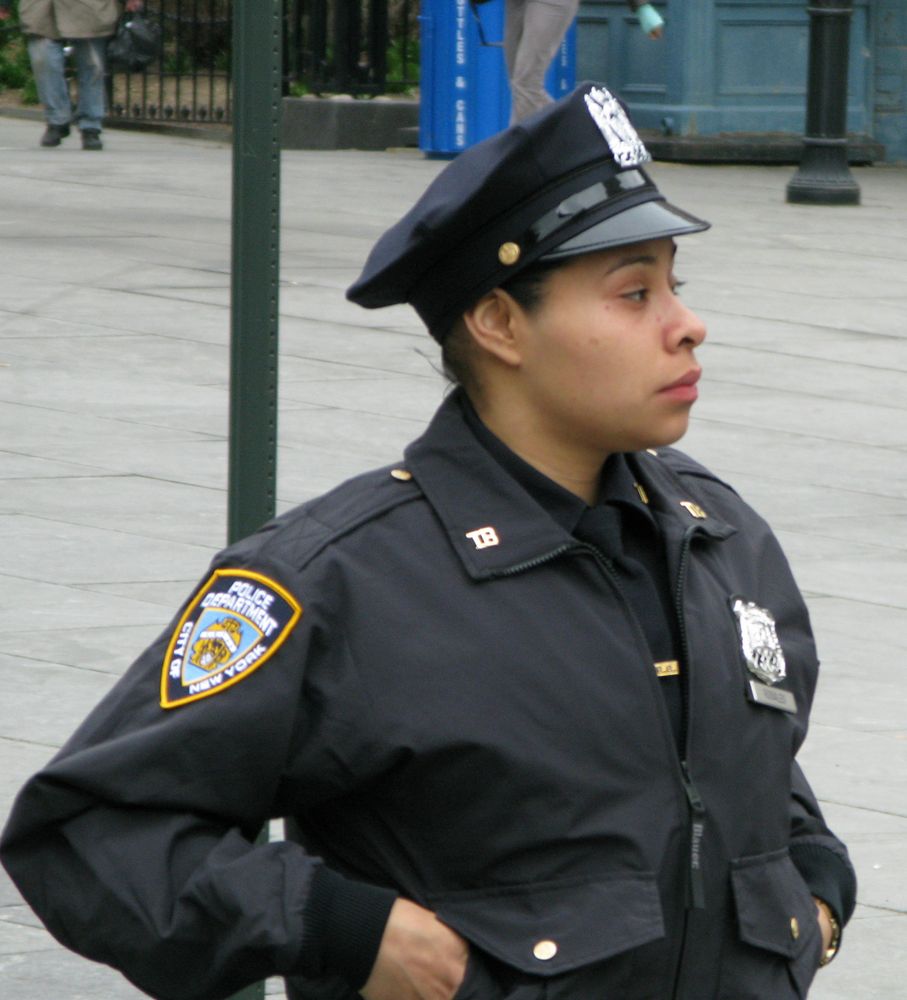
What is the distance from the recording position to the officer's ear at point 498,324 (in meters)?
2.25

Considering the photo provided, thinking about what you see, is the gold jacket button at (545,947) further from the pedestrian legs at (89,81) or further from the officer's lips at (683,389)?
the pedestrian legs at (89,81)

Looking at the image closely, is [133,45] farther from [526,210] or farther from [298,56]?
[526,210]

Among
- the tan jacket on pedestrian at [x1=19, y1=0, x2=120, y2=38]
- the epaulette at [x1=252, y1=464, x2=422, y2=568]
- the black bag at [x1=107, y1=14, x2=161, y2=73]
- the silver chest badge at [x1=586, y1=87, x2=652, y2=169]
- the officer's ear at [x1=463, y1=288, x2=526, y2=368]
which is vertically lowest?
the black bag at [x1=107, y1=14, x2=161, y2=73]

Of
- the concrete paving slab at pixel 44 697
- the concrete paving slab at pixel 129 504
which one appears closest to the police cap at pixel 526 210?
the concrete paving slab at pixel 44 697

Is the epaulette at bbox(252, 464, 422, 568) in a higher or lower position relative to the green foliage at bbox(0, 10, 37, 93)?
higher

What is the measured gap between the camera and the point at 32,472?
735 cm

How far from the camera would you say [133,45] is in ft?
61.1

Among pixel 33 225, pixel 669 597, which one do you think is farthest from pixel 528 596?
pixel 33 225

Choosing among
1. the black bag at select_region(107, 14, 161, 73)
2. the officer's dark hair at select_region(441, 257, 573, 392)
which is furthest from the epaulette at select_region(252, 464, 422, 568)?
the black bag at select_region(107, 14, 161, 73)

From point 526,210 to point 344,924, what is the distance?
681mm

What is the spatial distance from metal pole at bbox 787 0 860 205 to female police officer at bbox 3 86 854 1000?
1213 centimetres

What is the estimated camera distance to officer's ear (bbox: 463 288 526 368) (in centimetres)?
225

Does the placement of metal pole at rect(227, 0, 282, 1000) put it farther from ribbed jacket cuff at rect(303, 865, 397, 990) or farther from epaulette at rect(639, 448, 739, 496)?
ribbed jacket cuff at rect(303, 865, 397, 990)

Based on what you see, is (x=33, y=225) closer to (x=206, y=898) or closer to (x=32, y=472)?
(x=32, y=472)
